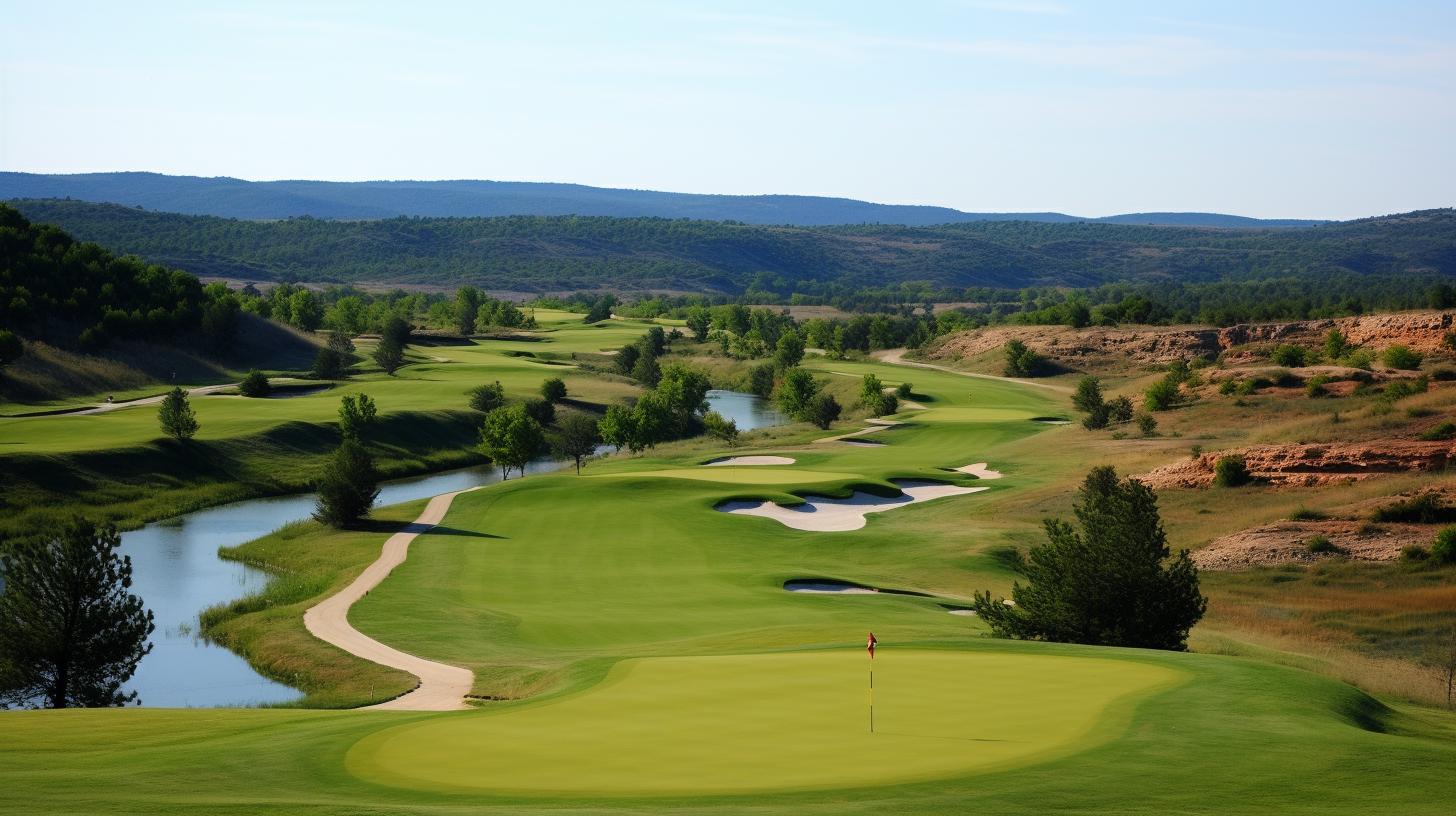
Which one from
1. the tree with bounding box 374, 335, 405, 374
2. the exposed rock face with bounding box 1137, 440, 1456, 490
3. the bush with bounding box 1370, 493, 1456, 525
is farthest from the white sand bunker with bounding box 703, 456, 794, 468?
the tree with bounding box 374, 335, 405, 374

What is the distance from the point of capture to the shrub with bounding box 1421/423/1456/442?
159 feet

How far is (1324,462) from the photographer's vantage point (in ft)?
158

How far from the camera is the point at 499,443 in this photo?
7394 cm

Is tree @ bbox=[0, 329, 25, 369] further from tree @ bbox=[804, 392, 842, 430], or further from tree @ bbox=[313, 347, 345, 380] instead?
tree @ bbox=[804, 392, 842, 430]

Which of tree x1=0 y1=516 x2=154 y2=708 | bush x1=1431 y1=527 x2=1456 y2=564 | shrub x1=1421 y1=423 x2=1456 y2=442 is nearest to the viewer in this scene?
tree x1=0 y1=516 x2=154 y2=708

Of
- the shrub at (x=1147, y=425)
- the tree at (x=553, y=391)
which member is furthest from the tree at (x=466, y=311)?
the shrub at (x=1147, y=425)

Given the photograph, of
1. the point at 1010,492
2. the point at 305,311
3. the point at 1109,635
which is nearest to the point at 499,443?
the point at 1010,492

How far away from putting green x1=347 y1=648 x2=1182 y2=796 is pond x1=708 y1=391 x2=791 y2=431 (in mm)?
75489

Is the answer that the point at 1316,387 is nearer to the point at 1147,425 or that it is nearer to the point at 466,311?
the point at 1147,425

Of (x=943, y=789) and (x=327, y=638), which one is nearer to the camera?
(x=943, y=789)

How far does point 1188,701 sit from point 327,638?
23993 millimetres

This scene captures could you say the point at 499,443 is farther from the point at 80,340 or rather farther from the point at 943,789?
the point at 943,789

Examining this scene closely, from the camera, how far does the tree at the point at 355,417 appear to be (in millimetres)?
77500

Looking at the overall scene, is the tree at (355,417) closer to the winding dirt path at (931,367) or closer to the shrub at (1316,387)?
the shrub at (1316,387)
